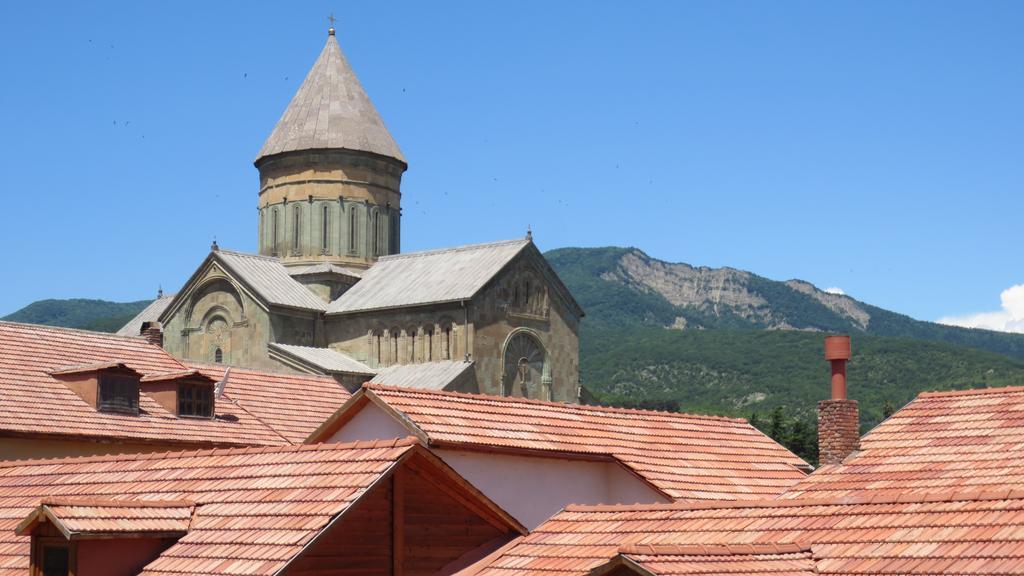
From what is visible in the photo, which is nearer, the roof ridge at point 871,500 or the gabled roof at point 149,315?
the roof ridge at point 871,500

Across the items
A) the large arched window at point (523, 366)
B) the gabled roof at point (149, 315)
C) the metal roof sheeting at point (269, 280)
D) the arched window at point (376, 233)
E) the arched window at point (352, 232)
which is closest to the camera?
the large arched window at point (523, 366)

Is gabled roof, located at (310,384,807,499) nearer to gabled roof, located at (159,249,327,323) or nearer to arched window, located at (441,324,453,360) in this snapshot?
arched window, located at (441,324,453,360)

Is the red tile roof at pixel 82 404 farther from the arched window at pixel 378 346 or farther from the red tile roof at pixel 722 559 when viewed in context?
the arched window at pixel 378 346

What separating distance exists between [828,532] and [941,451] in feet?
24.5

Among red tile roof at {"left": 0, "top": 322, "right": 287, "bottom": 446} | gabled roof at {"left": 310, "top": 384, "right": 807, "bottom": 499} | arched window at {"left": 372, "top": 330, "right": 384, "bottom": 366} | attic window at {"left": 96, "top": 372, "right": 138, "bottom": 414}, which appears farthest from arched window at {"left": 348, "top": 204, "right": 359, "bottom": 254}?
gabled roof at {"left": 310, "top": 384, "right": 807, "bottom": 499}

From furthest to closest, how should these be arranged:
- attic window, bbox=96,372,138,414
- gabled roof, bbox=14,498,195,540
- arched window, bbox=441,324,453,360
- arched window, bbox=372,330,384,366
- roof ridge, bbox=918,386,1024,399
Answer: arched window, bbox=372,330,384,366, arched window, bbox=441,324,453,360, attic window, bbox=96,372,138,414, roof ridge, bbox=918,386,1024,399, gabled roof, bbox=14,498,195,540

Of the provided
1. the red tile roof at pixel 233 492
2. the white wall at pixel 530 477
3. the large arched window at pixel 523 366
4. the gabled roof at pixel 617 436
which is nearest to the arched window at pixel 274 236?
the large arched window at pixel 523 366

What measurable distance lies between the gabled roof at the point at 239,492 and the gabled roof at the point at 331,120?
113 feet

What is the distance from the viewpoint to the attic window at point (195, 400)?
96.3ft

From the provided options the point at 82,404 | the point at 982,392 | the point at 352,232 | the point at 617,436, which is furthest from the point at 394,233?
the point at 982,392

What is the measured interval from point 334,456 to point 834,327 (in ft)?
603

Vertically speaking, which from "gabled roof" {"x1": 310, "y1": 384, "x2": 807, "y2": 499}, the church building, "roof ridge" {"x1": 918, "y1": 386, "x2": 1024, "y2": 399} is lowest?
"gabled roof" {"x1": 310, "y1": 384, "x2": 807, "y2": 499}

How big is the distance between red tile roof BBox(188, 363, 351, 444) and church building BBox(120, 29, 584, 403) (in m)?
11.1

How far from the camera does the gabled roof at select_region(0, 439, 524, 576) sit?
14250mm
